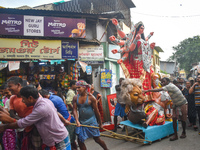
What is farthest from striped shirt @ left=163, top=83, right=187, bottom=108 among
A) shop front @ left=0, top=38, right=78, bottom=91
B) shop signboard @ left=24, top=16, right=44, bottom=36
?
shop signboard @ left=24, top=16, right=44, bottom=36

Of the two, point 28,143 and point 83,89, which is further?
point 83,89

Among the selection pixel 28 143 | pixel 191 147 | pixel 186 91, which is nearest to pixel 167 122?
pixel 191 147

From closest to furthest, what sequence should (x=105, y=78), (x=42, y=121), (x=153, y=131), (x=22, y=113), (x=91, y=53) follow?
(x=42, y=121), (x=22, y=113), (x=153, y=131), (x=105, y=78), (x=91, y=53)

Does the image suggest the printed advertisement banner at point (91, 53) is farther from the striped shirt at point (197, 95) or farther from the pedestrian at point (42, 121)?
the pedestrian at point (42, 121)

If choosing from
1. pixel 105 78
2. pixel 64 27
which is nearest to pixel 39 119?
pixel 105 78

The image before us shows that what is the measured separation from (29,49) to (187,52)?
2455cm

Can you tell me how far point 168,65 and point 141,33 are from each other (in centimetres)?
3385

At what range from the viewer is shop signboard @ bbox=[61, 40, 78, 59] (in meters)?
9.08

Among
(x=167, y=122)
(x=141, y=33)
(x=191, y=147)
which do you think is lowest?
(x=191, y=147)

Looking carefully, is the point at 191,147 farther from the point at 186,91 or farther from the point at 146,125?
the point at 186,91

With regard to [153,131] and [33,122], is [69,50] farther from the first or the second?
[33,122]

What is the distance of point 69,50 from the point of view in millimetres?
Result: 9141

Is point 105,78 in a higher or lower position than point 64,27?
lower

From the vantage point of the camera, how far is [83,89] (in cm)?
401
